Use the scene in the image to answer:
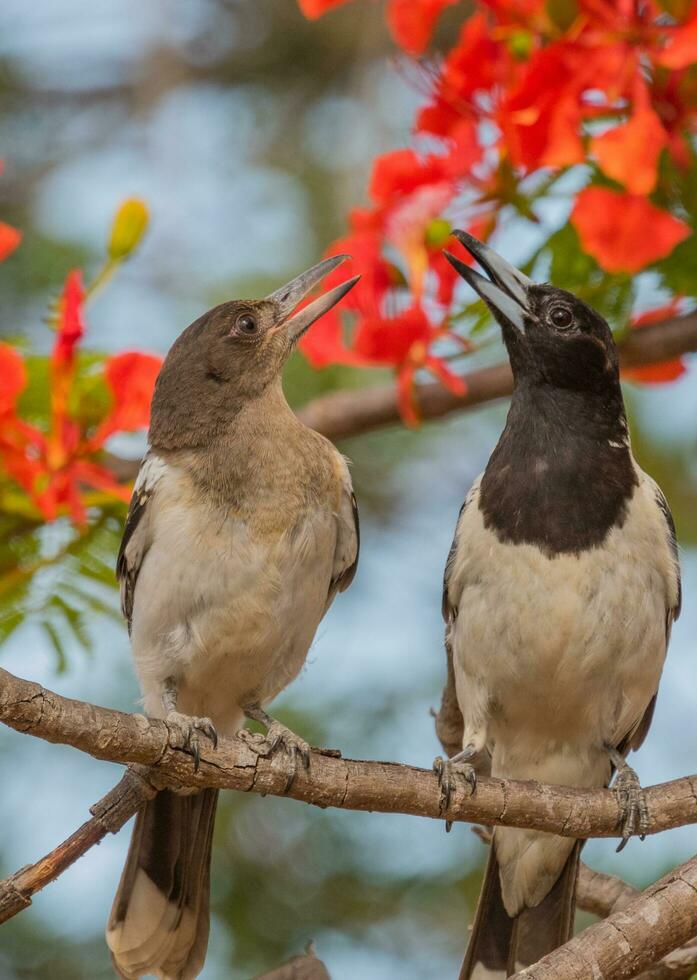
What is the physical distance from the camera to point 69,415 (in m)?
4.78

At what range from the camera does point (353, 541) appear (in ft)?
18.3

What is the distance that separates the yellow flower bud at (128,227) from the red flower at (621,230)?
55.5 inches

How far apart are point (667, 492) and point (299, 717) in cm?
212

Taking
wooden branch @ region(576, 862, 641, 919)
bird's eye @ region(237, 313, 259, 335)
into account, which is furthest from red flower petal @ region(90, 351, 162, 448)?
wooden branch @ region(576, 862, 641, 919)

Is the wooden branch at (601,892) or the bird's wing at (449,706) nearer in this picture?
the wooden branch at (601,892)

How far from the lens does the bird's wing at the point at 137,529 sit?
5281mm

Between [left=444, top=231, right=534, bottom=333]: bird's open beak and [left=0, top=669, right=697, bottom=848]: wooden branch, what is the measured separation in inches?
63.2

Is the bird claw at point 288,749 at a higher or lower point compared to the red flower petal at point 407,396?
lower

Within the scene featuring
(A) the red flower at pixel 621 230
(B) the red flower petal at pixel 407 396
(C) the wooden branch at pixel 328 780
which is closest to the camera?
(C) the wooden branch at pixel 328 780

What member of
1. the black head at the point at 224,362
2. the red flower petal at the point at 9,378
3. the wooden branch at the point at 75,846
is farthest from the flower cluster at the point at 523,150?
the wooden branch at the point at 75,846

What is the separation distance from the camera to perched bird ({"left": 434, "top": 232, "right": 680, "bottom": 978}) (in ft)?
16.8

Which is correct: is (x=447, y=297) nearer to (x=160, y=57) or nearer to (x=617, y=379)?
(x=617, y=379)

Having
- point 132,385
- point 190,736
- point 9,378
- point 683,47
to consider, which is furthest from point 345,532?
point 683,47

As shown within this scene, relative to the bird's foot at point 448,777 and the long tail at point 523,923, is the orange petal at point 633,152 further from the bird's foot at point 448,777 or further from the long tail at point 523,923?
the long tail at point 523,923
